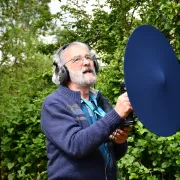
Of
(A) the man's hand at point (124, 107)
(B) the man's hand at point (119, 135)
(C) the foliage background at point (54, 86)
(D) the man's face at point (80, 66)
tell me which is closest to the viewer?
(A) the man's hand at point (124, 107)

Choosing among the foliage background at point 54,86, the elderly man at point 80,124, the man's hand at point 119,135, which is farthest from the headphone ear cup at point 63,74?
the foliage background at point 54,86

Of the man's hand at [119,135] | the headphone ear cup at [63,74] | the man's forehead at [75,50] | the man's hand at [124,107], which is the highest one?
the man's forehead at [75,50]

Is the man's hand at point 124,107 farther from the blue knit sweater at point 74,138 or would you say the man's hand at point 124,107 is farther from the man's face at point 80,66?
the man's face at point 80,66

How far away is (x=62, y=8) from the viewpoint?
248 inches

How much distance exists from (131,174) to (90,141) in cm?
158

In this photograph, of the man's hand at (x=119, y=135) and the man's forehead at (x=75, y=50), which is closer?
the man's hand at (x=119, y=135)

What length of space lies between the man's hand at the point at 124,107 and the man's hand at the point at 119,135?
0.17 m

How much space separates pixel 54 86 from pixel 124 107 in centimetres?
338

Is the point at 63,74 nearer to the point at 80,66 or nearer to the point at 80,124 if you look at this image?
the point at 80,66

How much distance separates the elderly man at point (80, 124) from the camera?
165cm

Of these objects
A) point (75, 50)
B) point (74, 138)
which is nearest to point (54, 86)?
point (75, 50)

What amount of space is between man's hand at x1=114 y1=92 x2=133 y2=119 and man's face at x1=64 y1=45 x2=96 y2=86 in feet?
1.06

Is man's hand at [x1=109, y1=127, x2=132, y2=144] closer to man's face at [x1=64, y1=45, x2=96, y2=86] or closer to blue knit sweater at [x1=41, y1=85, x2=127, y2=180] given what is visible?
blue knit sweater at [x1=41, y1=85, x2=127, y2=180]

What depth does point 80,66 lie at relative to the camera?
1953 mm
